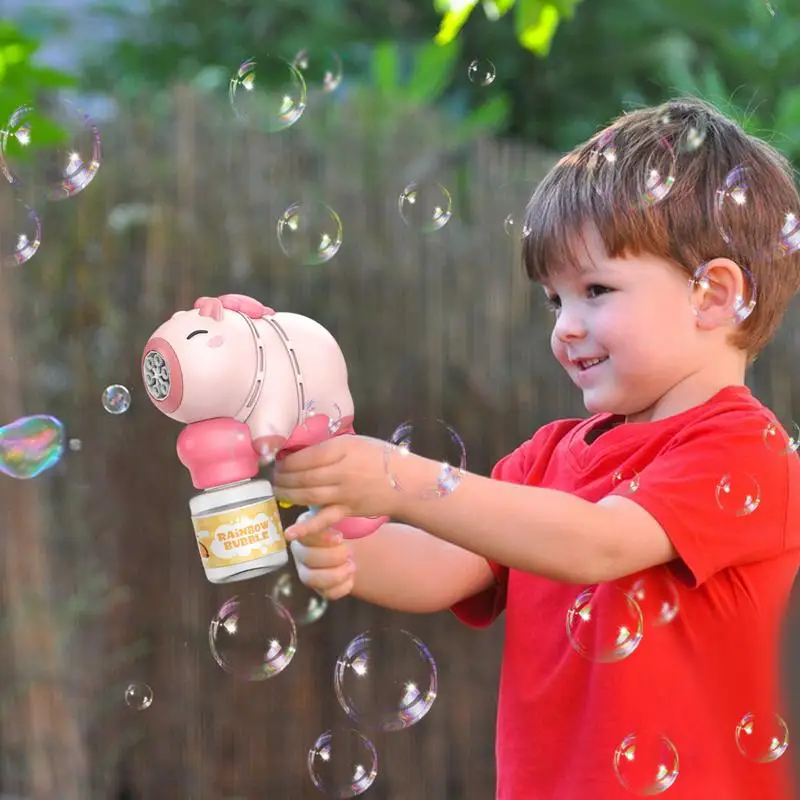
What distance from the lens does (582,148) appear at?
1.81 meters

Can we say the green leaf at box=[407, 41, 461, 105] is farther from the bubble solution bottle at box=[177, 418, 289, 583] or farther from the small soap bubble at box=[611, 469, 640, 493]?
the bubble solution bottle at box=[177, 418, 289, 583]

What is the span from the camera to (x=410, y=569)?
1.79 meters

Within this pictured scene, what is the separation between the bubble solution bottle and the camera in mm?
1395

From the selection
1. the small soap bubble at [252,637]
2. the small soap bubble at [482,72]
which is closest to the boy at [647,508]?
the small soap bubble at [252,637]

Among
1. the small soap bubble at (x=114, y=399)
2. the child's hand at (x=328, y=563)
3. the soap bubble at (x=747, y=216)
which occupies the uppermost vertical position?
the soap bubble at (x=747, y=216)

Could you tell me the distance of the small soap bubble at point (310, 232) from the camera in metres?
2.29

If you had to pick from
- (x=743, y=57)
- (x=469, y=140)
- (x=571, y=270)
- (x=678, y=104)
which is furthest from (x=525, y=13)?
(x=743, y=57)

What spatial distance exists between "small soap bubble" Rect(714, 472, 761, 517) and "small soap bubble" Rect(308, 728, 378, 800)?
2.70 feet

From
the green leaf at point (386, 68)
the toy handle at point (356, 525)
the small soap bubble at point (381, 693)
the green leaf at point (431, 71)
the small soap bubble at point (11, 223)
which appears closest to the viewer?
the toy handle at point (356, 525)

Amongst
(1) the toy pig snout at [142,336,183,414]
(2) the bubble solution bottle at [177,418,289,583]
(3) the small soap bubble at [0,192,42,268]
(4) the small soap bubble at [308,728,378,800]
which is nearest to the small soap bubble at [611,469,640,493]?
(2) the bubble solution bottle at [177,418,289,583]

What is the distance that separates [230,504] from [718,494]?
549 mm

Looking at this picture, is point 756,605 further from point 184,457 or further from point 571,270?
point 184,457

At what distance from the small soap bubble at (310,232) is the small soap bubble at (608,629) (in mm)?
858

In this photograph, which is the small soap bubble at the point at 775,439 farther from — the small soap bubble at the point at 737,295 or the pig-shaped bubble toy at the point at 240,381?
the pig-shaped bubble toy at the point at 240,381
